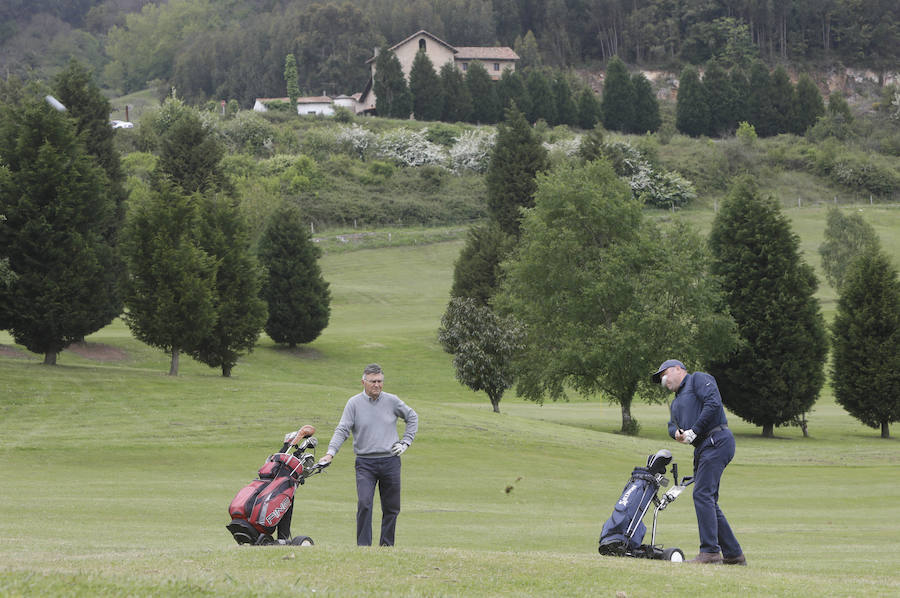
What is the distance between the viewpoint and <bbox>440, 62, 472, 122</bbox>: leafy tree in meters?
146

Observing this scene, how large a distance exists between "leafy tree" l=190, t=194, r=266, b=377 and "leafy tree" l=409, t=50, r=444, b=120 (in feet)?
332

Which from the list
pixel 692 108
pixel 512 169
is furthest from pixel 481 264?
pixel 692 108

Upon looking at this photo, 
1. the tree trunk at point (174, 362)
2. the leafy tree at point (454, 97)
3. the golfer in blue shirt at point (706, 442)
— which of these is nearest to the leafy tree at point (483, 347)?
the tree trunk at point (174, 362)

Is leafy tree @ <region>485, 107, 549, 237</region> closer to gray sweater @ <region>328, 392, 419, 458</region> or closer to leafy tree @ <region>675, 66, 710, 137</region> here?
gray sweater @ <region>328, 392, 419, 458</region>

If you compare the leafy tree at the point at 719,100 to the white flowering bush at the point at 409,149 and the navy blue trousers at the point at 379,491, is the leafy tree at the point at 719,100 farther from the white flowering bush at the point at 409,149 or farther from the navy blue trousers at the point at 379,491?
the navy blue trousers at the point at 379,491

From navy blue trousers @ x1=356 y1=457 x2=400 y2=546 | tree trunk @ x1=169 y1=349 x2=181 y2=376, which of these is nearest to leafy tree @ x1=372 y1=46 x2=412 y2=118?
tree trunk @ x1=169 y1=349 x2=181 y2=376

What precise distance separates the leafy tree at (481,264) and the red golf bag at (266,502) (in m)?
52.6

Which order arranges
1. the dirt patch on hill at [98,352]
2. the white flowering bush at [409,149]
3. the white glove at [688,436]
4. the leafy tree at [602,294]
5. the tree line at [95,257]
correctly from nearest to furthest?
1. the white glove at [688,436]
2. the tree line at [95,257]
3. the leafy tree at [602,294]
4. the dirt patch on hill at [98,352]
5. the white flowering bush at [409,149]

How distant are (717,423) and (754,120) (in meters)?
145

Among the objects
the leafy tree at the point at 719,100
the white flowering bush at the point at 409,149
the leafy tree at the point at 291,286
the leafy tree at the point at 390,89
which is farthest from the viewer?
the leafy tree at the point at 390,89

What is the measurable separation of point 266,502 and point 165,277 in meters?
32.0

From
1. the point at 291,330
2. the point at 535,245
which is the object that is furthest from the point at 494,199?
the point at 535,245

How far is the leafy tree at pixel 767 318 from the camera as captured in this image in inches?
1714

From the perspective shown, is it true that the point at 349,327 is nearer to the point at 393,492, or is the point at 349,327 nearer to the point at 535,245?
the point at 535,245
